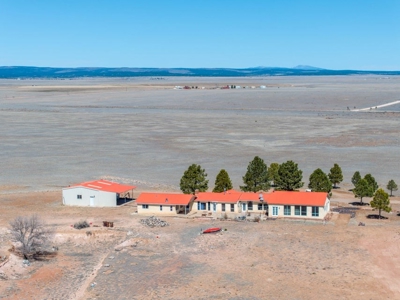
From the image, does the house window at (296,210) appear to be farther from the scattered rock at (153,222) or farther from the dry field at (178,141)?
the dry field at (178,141)

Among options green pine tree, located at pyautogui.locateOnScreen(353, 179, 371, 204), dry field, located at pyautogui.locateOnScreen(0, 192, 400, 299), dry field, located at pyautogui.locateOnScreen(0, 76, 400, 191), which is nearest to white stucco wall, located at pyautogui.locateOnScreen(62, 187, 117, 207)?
dry field, located at pyautogui.locateOnScreen(0, 192, 400, 299)

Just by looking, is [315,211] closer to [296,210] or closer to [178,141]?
[296,210]

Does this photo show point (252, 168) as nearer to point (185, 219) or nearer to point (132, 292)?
point (185, 219)

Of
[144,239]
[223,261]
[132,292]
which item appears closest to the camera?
[132,292]

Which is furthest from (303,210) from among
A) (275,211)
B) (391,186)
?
(391,186)

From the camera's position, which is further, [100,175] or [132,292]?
[100,175]

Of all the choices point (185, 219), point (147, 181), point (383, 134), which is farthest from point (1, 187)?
point (383, 134)

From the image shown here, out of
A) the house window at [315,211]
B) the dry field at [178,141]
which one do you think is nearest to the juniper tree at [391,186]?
the dry field at [178,141]
